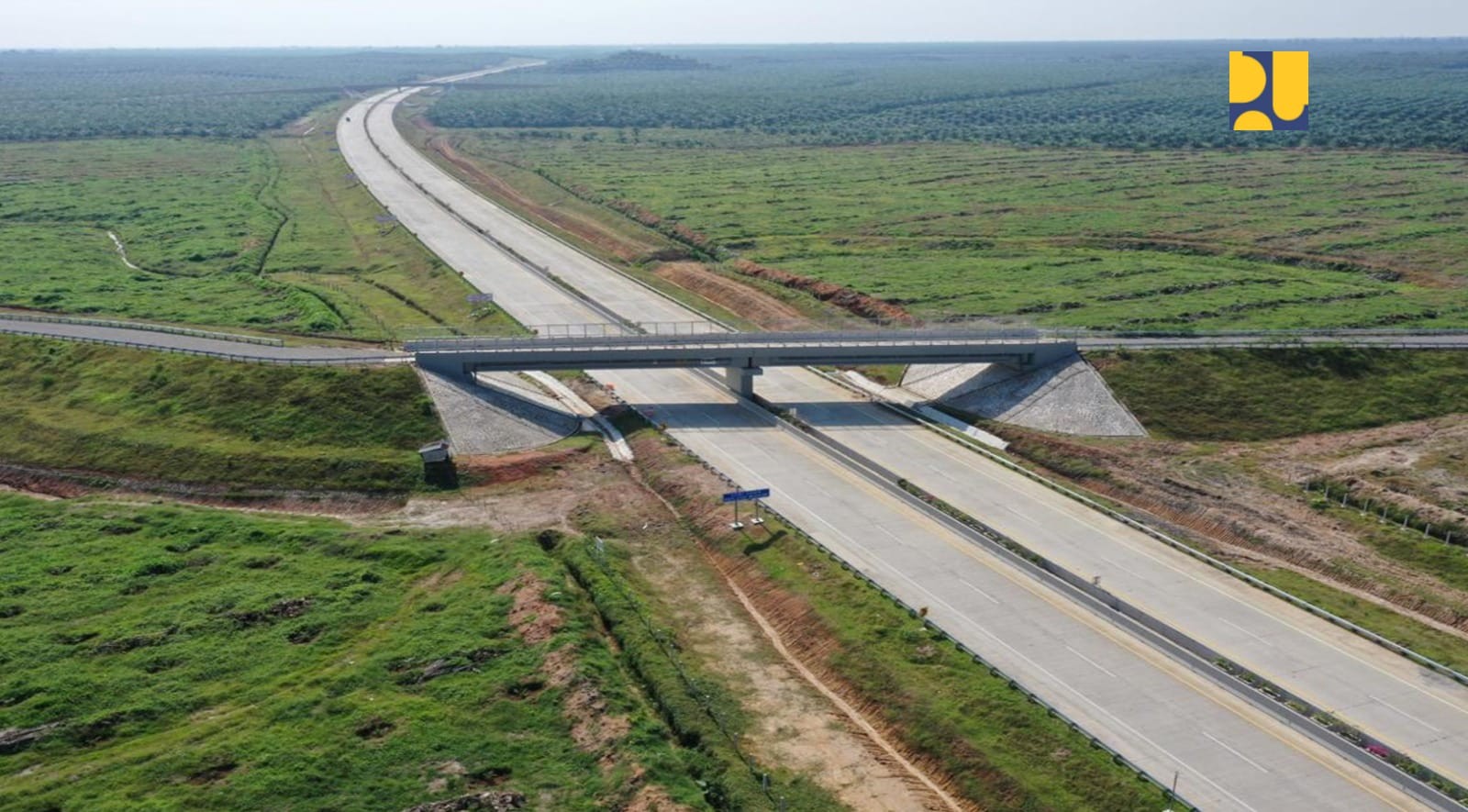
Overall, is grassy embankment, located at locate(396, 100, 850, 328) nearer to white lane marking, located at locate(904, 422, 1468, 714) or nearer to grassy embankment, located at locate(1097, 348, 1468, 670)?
grassy embankment, located at locate(1097, 348, 1468, 670)

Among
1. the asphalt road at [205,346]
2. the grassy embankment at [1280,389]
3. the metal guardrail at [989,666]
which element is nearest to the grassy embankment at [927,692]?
the metal guardrail at [989,666]

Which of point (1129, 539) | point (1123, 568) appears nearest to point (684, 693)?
point (1123, 568)

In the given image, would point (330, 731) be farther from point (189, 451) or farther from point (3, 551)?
point (189, 451)

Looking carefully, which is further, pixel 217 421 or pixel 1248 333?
pixel 1248 333

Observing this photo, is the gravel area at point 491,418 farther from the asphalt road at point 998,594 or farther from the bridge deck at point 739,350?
the asphalt road at point 998,594

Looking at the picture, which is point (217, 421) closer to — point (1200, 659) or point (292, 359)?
point (292, 359)

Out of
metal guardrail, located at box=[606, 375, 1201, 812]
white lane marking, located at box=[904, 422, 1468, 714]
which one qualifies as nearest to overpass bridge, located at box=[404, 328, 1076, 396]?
white lane marking, located at box=[904, 422, 1468, 714]
